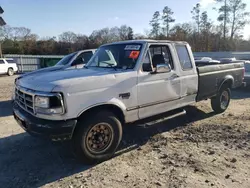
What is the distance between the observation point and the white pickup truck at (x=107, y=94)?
3383mm

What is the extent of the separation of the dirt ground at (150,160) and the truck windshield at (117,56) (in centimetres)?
168

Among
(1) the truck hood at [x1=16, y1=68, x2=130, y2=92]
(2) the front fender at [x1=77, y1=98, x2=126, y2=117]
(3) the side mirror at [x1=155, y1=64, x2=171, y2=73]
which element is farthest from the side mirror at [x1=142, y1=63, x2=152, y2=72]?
(2) the front fender at [x1=77, y1=98, x2=126, y2=117]

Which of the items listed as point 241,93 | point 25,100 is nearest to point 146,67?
point 25,100

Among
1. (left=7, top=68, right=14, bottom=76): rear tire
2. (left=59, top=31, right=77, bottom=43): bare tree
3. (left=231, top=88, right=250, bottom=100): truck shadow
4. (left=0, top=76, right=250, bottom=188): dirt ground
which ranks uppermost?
(left=59, top=31, right=77, bottom=43): bare tree

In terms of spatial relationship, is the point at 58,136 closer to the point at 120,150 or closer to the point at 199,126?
the point at 120,150

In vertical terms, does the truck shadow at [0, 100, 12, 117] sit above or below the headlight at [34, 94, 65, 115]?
below

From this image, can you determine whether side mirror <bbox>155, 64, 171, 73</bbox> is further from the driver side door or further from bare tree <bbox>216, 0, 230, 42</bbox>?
bare tree <bbox>216, 0, 230, 42</bbox>

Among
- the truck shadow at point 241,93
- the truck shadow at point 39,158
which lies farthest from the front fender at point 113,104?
the truck shadow at point 241,93

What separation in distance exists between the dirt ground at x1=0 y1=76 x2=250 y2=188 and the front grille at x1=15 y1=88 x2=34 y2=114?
Answer: 1.02 meters

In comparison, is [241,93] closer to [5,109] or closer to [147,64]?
[147,64]

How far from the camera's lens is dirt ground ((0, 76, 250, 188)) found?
3387 mm

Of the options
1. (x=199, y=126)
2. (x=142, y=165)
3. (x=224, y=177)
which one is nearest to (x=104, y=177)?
(x=142, y=165)

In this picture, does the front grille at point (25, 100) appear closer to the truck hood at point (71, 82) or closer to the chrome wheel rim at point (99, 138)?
the truck hood at point (71, 82)

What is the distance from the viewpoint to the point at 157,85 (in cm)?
456
